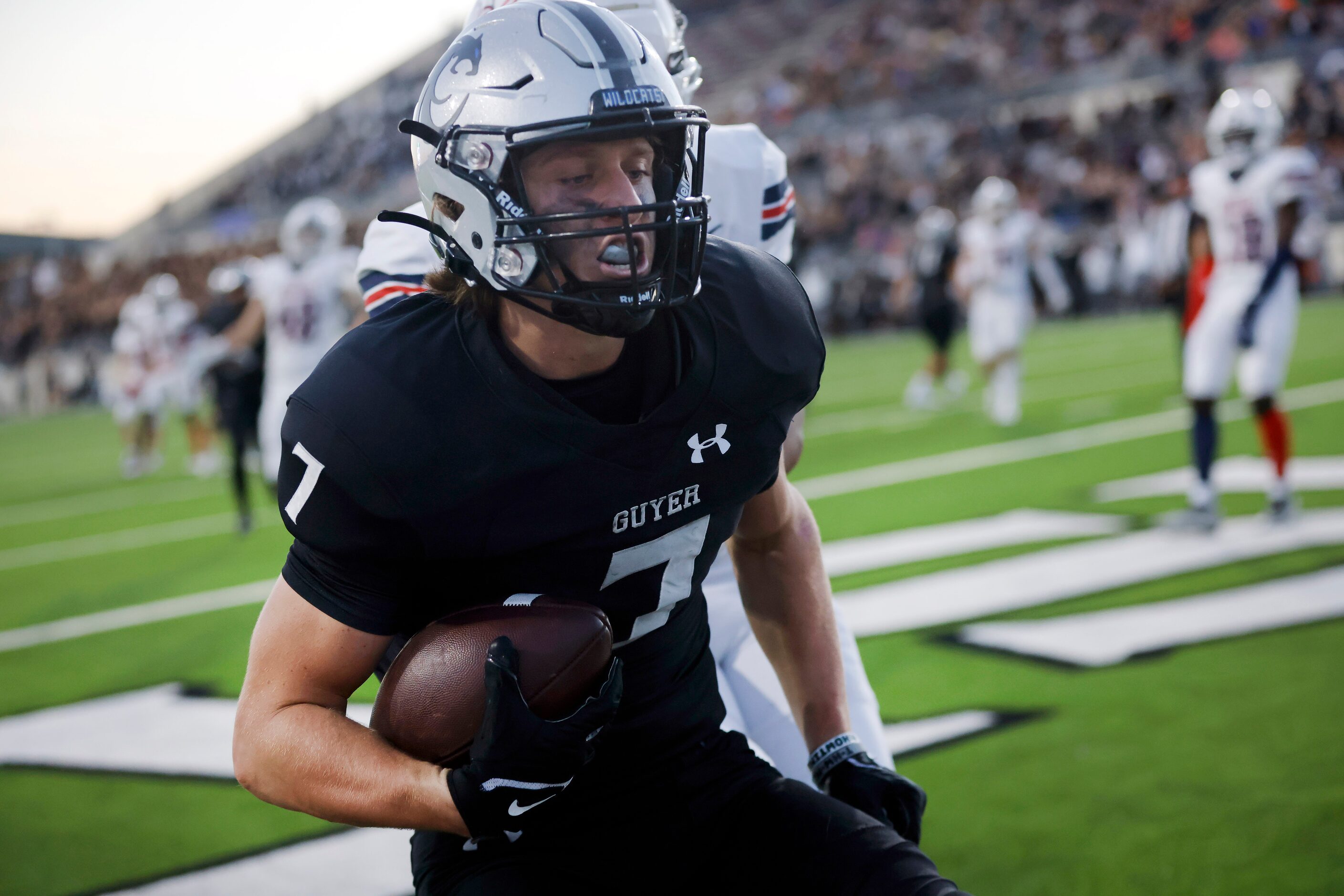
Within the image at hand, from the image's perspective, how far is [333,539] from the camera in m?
1.56

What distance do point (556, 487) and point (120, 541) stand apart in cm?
741

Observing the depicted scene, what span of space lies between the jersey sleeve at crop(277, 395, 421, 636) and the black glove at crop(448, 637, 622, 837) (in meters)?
0.20

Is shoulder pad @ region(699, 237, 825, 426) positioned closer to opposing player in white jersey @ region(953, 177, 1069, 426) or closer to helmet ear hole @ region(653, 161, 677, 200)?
helmet ear hole @ region(653, 161, 677, 200)

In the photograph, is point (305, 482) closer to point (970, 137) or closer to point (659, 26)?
point (659, 26)

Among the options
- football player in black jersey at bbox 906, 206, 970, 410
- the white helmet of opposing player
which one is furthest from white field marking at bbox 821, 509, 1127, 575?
the white helmet of opposing player

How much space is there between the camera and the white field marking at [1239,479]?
6320mm

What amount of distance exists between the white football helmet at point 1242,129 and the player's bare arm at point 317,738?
555 cm

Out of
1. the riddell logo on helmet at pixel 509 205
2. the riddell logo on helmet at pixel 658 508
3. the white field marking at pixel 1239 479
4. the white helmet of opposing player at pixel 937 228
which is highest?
the white helmet of opposing player at pixel 937 228

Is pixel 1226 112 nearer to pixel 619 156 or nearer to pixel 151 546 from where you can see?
pixel 619 156

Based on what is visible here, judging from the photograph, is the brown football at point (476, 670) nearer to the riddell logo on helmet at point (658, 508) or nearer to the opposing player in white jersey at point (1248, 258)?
the riddell logo on helmet at point (658, 508)

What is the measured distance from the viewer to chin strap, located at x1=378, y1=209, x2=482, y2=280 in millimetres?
1795

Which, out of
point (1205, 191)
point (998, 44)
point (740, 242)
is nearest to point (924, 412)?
point (1205, 191)

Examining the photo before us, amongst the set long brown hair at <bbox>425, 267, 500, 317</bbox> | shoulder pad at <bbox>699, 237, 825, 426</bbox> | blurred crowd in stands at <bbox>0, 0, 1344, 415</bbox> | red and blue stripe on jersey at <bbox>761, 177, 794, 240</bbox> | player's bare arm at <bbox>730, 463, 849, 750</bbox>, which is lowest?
player's bare arm at <bbox>730, 463, 849, 750</bbox>

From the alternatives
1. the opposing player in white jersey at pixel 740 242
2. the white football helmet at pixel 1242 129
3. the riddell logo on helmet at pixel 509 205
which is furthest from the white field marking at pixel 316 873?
the white football helmet at pixel 1242 129
